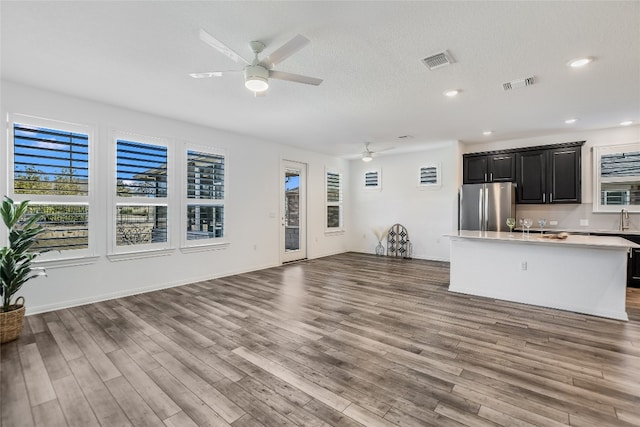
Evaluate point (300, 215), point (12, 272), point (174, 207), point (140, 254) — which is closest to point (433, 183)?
point (300, 215)

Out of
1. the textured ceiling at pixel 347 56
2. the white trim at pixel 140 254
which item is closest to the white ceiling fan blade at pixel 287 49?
the textured ceiling at pixel 347 56

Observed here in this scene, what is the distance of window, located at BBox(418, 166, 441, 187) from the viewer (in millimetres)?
7426

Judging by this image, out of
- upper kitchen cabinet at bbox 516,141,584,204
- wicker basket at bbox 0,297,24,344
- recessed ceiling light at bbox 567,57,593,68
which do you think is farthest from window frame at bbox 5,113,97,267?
upper kitchen cabinet at bbox 516,141,584,204

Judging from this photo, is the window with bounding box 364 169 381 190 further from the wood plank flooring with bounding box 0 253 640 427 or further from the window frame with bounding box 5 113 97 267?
the window frame with bounding box 5 113 97 267

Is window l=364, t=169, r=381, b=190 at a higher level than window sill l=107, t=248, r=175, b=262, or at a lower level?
higher

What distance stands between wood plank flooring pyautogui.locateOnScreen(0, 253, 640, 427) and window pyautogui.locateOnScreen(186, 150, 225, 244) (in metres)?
1.53

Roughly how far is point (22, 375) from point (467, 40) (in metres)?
4.64

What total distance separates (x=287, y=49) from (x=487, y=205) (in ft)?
17.7

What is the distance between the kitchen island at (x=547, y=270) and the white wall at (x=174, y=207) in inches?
152

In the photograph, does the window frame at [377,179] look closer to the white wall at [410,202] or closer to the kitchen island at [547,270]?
the white wall at [410,202]

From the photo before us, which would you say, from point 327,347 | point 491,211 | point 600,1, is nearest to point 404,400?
point 327,347

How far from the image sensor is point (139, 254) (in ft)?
15.1

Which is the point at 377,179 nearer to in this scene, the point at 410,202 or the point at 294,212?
the point at 410,202

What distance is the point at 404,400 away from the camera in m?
2.04
